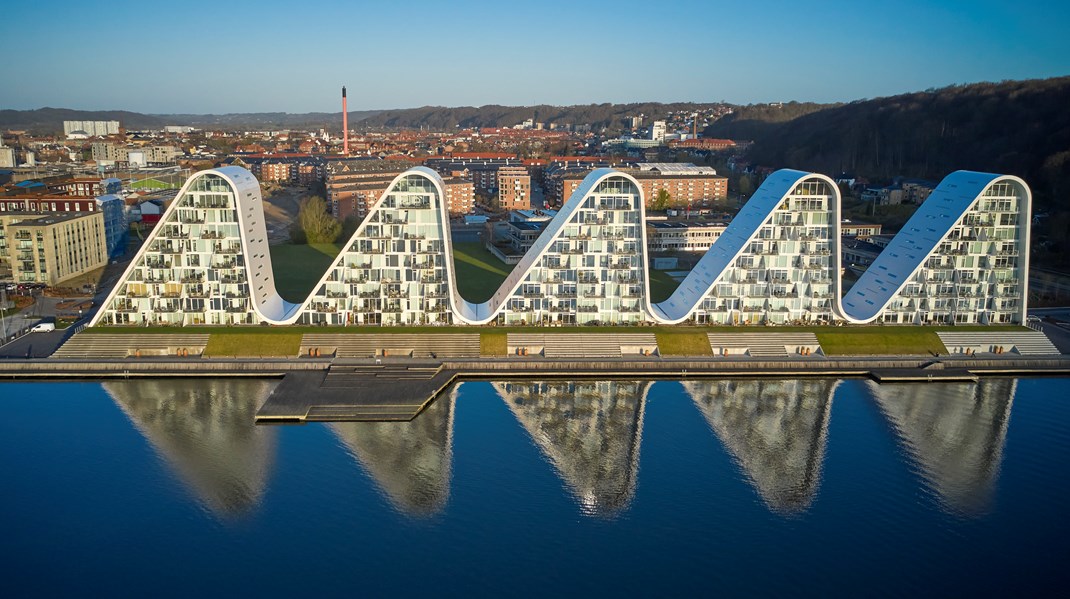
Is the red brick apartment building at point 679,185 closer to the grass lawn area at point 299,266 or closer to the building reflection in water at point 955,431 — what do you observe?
the grass lawn area at point 299,266

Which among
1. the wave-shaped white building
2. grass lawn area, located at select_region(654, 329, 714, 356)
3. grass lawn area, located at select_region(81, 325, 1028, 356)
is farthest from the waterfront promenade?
the wave-shaped white building

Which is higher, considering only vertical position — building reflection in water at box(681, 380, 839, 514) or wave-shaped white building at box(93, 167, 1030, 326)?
wave-shaped white building at box(93, 167, 1030, 326)

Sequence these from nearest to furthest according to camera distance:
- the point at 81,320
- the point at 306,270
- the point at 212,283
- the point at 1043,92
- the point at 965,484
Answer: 1. the point at 965,484
2. the point at 212,283
3. the point at 81,320
4. the point at 306,270
5. the point at 1043,92

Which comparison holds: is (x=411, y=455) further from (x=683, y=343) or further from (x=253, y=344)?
(x=683, y=343)

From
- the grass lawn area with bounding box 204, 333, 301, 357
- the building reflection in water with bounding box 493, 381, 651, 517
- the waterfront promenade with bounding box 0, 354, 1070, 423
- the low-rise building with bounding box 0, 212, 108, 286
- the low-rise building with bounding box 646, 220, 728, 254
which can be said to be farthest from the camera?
the low-rise building with bounding box 646, 220, 728, 254

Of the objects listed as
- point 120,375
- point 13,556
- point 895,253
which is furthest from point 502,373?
point 895,253

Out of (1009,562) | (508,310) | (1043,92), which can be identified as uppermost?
(1043,92)

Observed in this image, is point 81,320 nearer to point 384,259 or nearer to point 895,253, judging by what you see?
point 384,259

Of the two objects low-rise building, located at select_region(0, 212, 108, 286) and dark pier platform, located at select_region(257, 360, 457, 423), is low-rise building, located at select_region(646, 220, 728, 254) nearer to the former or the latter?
dark pier platform, located at select_region(257, 360, 457, 423)
